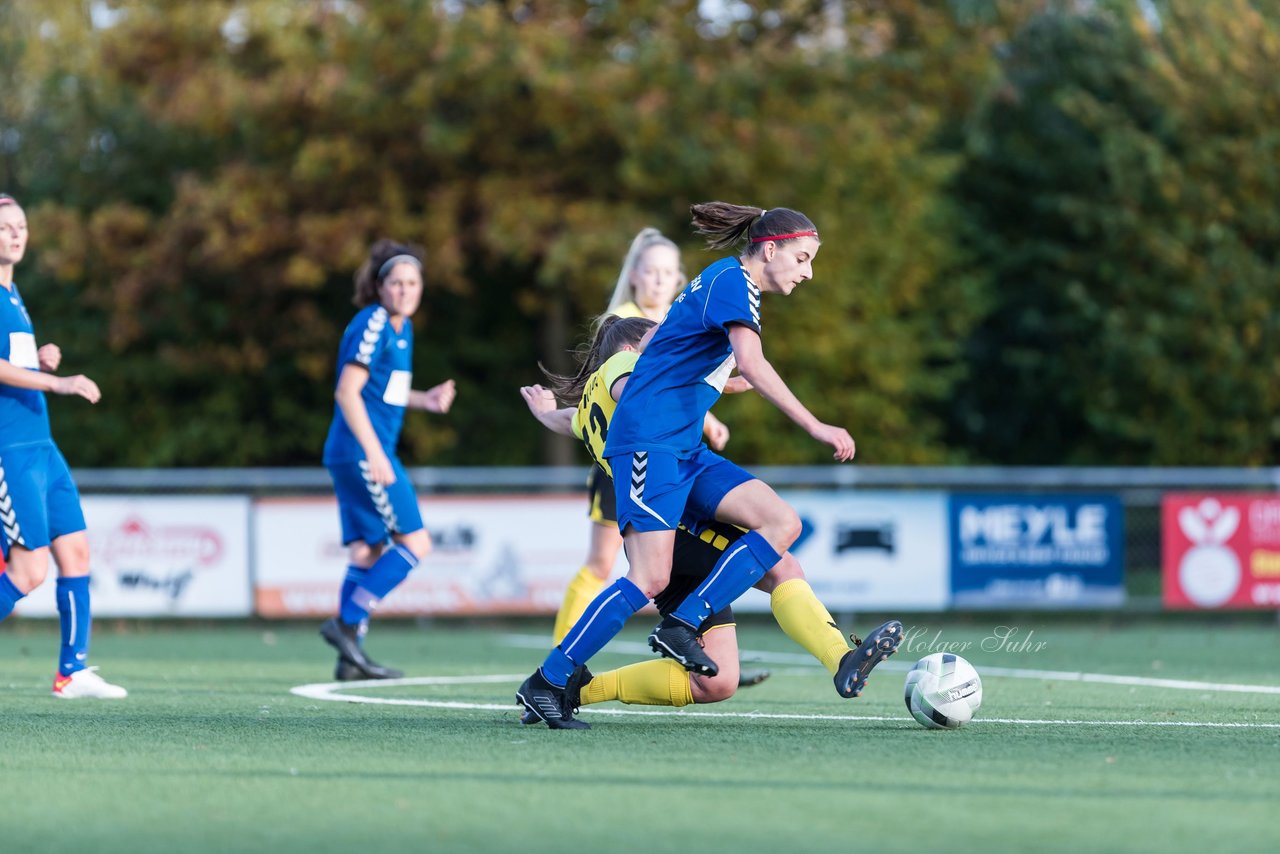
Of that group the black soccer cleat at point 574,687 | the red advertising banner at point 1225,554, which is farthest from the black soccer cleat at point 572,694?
the red advertising banner at point 1225,554

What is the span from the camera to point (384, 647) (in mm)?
12430

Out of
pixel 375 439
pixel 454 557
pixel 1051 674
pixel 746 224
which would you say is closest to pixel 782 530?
pixel 746 224

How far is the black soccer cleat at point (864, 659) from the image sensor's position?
5699 millimetres

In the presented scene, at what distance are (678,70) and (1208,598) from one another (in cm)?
806

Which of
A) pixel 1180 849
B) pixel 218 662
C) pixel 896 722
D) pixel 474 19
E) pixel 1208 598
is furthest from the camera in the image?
pixel 474 19

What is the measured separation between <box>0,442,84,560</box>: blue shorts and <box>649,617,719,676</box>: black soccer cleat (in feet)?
9.12

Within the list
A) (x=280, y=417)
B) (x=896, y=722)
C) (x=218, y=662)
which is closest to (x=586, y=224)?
(x=280, y=417)

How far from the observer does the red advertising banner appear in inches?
587

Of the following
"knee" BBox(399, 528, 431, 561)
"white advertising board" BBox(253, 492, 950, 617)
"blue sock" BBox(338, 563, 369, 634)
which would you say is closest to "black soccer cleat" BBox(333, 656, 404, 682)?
"blue sock" BBox(338, 563, 369, 634)

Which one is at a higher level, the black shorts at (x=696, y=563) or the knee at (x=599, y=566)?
the black shorts at (x=696, y=563)

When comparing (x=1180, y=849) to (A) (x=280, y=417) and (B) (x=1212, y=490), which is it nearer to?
(B) (x=1212, y=490)

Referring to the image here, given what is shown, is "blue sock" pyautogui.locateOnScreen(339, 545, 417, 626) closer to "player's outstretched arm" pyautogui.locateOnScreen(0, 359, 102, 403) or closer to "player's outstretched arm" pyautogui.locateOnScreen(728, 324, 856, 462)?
"player's outstretched arm" pyautogui.locateOnScreen(0, 359, 102, 403)

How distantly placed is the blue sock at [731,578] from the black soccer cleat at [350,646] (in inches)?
115

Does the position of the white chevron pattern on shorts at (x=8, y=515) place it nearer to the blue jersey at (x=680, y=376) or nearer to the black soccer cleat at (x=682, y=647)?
the blue jersey at (x=680, y=376)
